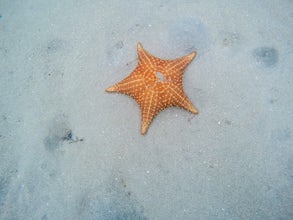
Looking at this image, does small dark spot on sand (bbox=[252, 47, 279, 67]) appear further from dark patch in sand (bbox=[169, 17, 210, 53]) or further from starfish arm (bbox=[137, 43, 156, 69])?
starfish arm (bbox=[137, 43, 156, 69])

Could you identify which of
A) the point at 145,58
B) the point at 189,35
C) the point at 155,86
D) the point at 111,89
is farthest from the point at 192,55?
the point at 111,89

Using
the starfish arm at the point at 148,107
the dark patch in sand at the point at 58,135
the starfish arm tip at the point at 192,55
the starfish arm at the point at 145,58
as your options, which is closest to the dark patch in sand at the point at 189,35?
the starfish arm tip at the point at 192,55

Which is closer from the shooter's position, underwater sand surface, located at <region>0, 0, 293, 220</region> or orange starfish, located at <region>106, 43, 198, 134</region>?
orange starfish, located at <region>106, 43, 198, 134</region>

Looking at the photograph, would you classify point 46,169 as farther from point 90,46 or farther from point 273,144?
Answer: point 273,144

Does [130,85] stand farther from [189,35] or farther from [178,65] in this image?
[189,35]

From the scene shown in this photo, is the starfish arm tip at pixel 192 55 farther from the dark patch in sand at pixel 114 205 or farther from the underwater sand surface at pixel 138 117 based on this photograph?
the dark patch in sand at pixel 114 205

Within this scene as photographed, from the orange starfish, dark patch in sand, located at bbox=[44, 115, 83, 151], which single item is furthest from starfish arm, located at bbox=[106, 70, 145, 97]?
dark patch in sand, located at bbox=[44, 115, 83, 151]

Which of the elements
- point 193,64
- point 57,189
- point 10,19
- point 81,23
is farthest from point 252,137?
point 10,19
